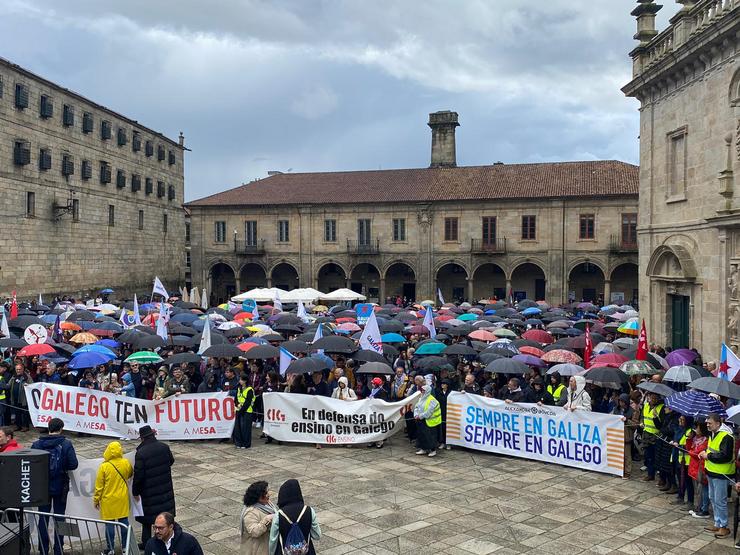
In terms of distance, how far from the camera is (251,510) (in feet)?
21.3

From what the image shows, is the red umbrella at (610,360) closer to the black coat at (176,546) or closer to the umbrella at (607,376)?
the umbrella at (607,376)

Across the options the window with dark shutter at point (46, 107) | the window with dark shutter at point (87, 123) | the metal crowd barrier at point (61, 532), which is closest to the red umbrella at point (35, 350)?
the metal crowd barrier at point (61, 532)

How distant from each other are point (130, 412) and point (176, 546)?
7811 millimetres

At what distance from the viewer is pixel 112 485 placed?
8.09m

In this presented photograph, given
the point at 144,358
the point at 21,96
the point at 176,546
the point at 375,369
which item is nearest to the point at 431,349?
the point at 375,369

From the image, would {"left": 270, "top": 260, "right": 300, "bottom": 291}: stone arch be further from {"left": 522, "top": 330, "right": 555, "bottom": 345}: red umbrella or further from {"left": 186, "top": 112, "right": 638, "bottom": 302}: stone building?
{"left": 522, "top": 330, "right": 555, "bottom": 345}: red umbrella

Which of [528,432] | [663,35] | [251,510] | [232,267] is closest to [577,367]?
[528,432]

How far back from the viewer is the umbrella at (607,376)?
1300 cm

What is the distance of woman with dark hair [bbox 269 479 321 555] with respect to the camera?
6230mm

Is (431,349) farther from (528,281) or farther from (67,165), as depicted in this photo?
(67,165)

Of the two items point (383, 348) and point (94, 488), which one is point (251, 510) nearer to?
point (94, 488)

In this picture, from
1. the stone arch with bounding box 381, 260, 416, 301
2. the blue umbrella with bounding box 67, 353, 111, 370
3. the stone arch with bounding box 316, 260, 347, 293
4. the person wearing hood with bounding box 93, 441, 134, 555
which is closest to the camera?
the person wearing hood with bounding box 93, 441, 134, 555

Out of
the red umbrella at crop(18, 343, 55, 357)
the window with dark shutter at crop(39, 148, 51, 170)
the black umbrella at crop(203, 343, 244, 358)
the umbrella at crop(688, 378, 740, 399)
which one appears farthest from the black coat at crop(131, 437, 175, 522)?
the window with dark shutter at crop(39, 148, 51, 170)

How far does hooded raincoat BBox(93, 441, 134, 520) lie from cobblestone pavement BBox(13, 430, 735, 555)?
1.25 metres
